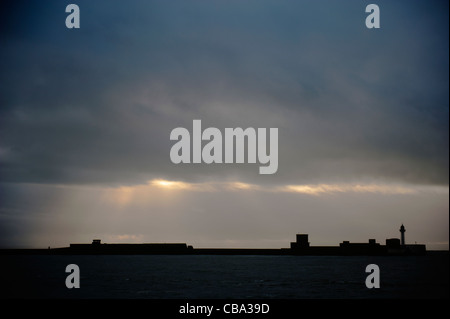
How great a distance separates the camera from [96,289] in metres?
65.6
